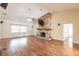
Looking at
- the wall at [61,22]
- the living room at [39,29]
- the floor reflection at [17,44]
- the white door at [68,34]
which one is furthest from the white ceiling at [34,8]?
the floor reflection at [17,44]

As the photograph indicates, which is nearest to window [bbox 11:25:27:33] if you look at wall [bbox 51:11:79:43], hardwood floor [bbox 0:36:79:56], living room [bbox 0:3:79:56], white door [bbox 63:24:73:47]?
living room [bbox 0:3:79:56]

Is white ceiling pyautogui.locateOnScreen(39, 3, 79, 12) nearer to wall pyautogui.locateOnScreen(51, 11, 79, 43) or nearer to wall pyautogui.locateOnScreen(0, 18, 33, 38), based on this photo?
wall pyautogui.locateOnScreen(51, 11, 79, 43)

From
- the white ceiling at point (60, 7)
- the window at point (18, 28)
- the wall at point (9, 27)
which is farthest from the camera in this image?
the window at point (18, 28)

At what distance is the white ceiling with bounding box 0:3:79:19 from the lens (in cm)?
288

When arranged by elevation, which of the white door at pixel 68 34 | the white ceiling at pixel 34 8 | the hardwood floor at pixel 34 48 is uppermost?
the white ceiling at pixel 34 8

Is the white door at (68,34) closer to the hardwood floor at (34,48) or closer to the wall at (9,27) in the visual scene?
the hardwood floor at (34,48)

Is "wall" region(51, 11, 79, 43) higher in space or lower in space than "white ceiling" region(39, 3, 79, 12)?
lower

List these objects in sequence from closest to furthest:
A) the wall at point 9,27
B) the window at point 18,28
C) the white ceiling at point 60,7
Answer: the white ceiling at point 60,7 → the wall at point 9,27 → the window at point 18,28

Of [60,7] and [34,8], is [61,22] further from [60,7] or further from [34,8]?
[34,8]

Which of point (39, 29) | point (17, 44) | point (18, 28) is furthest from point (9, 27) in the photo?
point (39, 29)

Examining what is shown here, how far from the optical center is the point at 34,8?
3006 mm

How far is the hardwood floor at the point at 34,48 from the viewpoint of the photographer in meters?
2.92

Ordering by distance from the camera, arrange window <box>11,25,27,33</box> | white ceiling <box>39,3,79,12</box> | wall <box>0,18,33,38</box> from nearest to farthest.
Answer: white ceiling <box>39,3,79,12</box>, wall <box>0,18,33,38</box>, window <box>11,25,27,33</box>

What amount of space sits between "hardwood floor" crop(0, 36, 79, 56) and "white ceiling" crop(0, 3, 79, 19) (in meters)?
0.68
